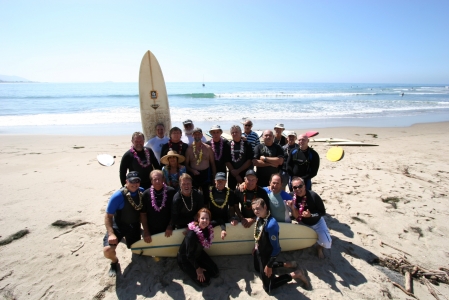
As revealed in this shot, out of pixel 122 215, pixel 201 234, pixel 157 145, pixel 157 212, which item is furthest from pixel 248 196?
pixel 157 145

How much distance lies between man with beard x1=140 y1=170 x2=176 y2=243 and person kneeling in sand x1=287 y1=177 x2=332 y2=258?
1.71 metres

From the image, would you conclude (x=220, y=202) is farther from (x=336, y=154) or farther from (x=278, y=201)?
(x=336, y=154)

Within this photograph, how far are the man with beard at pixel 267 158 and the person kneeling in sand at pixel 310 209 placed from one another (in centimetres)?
52

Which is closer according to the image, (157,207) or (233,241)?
(157,207)

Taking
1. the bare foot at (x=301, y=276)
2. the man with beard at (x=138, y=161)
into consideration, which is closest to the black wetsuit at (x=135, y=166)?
the man with beard at (x=138, y=161)

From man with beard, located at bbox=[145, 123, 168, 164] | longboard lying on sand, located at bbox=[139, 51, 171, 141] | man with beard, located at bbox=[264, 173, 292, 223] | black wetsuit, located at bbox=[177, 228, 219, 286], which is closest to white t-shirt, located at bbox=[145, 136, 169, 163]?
man with beard, located at bbox=[145, 123, 168, 164]

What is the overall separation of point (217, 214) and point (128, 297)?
1.46 meters

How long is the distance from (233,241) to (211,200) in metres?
0.70

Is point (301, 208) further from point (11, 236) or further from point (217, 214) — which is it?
point (11, 236)

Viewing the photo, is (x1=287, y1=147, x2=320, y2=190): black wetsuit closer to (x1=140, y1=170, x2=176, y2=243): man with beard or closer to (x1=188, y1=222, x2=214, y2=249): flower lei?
(x1=188, y1=222, x2=214, y2=249): flower lei

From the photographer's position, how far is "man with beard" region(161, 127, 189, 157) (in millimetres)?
4164

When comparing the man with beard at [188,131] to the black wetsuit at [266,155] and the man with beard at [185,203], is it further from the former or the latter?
the man with beard at [185,203]

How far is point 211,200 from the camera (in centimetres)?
346

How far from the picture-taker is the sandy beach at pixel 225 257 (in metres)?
3.06
